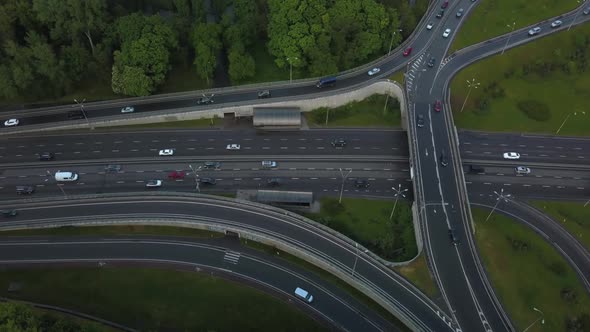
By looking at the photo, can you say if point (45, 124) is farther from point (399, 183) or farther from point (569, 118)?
point (569, 118)

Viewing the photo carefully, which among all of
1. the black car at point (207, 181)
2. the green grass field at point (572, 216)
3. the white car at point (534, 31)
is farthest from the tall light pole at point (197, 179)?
the white car at point (534, 31)

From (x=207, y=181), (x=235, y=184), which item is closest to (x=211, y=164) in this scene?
(x=207, y=181)

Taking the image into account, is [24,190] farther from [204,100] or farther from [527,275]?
[527,275]

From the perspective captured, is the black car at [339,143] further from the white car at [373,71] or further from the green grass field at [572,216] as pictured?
the green grass field at [572,216]

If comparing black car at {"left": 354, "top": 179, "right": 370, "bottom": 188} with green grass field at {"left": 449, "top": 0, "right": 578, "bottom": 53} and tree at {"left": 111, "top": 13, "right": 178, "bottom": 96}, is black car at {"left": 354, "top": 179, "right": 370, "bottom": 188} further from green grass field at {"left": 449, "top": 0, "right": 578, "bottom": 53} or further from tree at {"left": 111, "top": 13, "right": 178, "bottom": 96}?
tree at {"left": 111, "top": 13, "right": 178, "bottom": 96}

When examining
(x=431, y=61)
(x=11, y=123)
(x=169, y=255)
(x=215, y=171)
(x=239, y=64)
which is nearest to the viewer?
(x=169, y=255)

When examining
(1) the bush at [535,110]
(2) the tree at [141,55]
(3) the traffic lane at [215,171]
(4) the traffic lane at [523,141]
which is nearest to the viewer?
(3) the traffic lane at [215,171]
